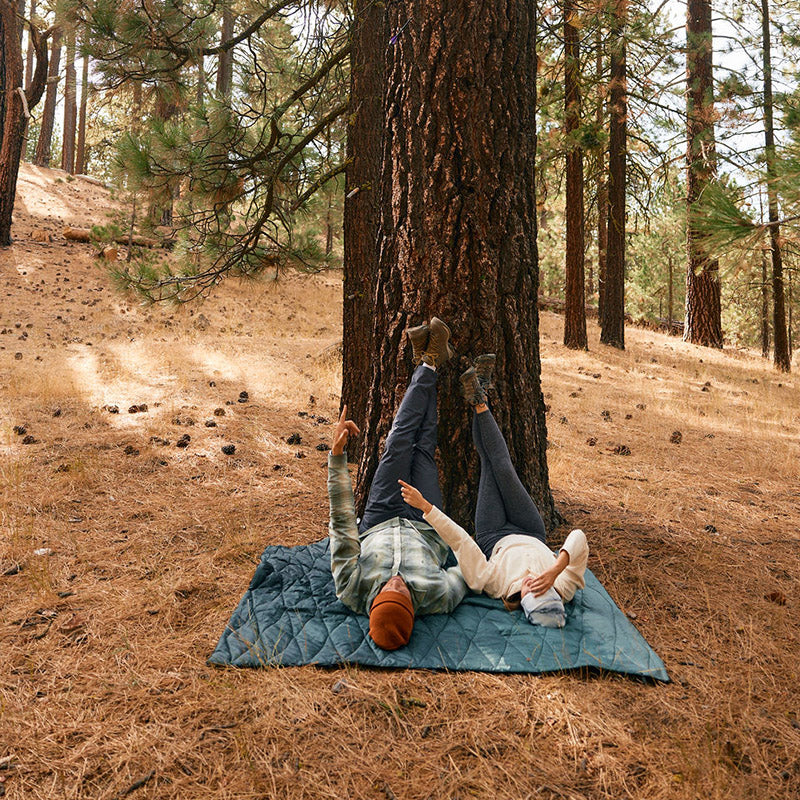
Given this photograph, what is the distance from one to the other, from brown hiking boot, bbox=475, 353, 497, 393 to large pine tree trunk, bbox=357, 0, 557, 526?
0.29 ft

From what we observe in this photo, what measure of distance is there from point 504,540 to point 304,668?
1246 mm

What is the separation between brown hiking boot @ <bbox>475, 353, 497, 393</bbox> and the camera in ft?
11.1

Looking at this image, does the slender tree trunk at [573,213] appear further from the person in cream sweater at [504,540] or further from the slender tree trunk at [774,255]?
the person in cream sweater at [504,540]

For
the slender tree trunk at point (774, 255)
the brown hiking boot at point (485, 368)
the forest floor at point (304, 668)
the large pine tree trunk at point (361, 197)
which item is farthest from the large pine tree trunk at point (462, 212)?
the slender tree trunk at point (774, 255)

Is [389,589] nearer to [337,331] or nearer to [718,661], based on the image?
[718,661]

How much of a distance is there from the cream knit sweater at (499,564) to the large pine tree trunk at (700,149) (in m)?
8.55

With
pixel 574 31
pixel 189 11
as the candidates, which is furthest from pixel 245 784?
pixel 574 31

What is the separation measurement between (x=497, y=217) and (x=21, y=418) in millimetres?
4798

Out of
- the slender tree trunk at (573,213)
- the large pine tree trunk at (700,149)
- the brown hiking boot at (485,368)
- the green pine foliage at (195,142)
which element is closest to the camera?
the brown hiking boot at (485,368)

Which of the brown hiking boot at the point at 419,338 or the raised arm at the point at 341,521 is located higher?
the brown hiking boot at the point at 419,338

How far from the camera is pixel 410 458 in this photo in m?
3.34

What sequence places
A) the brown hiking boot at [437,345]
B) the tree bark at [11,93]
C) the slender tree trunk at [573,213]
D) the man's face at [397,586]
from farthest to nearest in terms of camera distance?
1. the tree bark at [11,93]
2. the slender tree trunk at [573,213]
3. the brown hiking boot at [437,345]
4. the man's face at [397,586]

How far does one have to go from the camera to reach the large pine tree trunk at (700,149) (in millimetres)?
10781

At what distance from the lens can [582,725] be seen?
207cm
